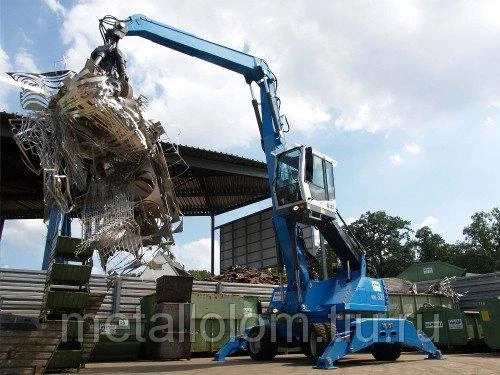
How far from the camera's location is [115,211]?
8.59m

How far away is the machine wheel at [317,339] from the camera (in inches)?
443


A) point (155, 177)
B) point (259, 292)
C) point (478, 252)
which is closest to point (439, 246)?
point (478, 252)

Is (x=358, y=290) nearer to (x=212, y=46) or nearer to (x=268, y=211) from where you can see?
(x=212, y=46)

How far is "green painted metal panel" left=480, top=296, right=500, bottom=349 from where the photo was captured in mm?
13703

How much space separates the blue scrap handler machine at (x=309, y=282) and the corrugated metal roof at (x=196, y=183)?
8820mm

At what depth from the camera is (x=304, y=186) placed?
1063 centimetres

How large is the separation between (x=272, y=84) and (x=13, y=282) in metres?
9.35

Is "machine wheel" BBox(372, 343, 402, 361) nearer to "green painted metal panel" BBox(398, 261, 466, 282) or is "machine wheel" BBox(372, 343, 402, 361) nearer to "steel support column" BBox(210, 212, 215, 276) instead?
"steel support column" BBox(210, 212, 215, 276)

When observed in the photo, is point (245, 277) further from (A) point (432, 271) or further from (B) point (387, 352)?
(A) point (432, 271)

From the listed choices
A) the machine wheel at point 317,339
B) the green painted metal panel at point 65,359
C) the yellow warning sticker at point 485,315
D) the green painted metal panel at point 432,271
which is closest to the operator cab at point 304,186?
the machine wheel at point 317,339

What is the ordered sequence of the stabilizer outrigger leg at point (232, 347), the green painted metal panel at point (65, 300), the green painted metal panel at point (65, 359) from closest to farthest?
the green painted metal panel at point (65, 300) < the green painted metal panel at point (65, 359) < the stabilizer outrigger leg at point (232, 347)

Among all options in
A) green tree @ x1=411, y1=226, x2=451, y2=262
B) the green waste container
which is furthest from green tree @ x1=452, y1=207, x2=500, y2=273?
the green waste container

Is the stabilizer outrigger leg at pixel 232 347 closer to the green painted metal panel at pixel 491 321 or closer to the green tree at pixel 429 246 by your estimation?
the green painted metal panel at pixel 491 321

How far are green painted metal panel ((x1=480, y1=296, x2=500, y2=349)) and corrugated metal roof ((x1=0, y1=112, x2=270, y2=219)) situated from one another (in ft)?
42.5
